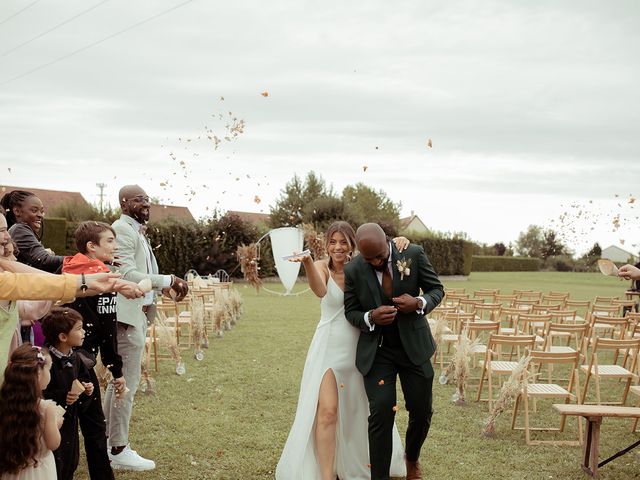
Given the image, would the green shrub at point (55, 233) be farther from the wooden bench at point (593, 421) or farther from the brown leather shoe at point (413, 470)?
the wooden bench at point (593, 421)

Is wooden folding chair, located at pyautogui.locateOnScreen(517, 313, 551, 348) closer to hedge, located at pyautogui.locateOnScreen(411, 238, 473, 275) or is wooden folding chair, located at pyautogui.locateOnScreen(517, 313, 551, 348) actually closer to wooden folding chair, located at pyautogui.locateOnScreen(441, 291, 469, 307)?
wooden folding chair, located at pyautogui.locateOnScreen(441, 291, 469, 307)

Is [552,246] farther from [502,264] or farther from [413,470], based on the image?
[413,470]

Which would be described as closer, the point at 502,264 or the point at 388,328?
the point at 388,328

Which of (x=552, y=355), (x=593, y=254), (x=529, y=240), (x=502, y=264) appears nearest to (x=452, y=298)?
(x=552, y=355)

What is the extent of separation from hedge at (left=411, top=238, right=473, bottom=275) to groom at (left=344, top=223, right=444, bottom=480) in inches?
1460

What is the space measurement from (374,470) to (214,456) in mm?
1737

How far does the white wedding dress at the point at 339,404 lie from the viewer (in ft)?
15.9

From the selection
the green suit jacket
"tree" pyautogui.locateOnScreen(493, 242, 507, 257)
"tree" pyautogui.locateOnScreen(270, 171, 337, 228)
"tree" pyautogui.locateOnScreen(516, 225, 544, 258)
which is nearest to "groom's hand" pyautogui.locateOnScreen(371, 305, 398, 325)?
the green suit jacket

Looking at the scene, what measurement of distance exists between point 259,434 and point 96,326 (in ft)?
8.18

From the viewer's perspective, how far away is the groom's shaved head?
4.53 m

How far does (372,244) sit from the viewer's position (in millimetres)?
4523

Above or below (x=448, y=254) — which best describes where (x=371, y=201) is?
above

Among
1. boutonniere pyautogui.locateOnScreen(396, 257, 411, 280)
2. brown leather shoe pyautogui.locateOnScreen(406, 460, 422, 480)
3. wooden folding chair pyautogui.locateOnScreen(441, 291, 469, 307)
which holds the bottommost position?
brown leather shoe pyautogui.locateOnScreen(406, 460, 422, 480)

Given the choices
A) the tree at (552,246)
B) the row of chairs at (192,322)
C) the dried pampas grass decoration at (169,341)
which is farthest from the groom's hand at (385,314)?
the tree at (552,246)
